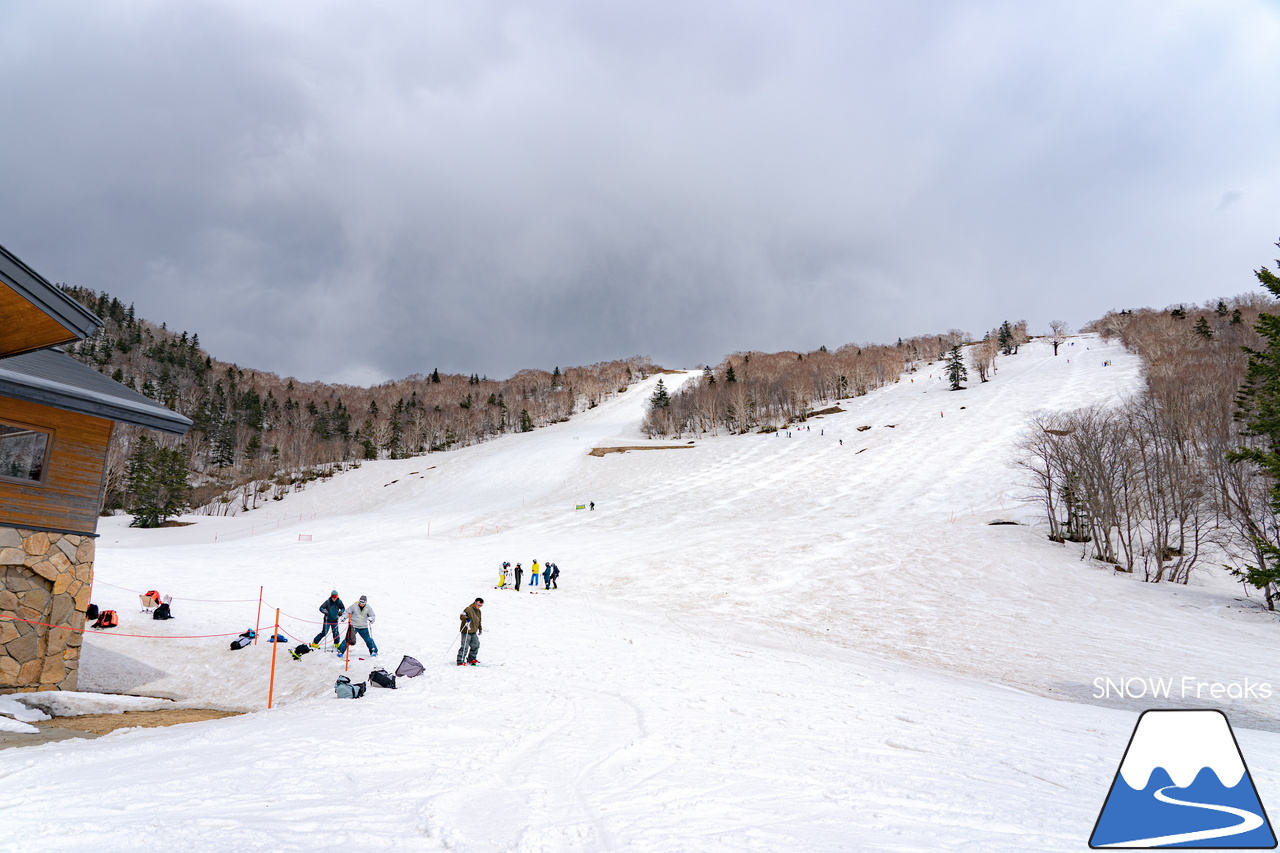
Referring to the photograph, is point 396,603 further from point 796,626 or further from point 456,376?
point 456,376

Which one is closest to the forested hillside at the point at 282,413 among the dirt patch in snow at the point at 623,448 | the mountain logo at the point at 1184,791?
the dirt patch in snow at the point at 623,448

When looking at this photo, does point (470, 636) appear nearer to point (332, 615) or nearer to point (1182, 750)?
point (332, 615)

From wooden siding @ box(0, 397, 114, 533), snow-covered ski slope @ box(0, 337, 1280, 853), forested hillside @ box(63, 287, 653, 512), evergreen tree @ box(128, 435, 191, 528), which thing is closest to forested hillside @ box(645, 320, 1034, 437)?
forested hillside @ box(63, 287, 653, 512)

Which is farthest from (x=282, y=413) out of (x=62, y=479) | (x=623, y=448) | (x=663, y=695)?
(x=663, y=695)

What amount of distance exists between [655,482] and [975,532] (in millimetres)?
30955

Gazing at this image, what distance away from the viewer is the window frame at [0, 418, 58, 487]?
35.4ft

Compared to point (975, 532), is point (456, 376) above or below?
above

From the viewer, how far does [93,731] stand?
30.1 feet

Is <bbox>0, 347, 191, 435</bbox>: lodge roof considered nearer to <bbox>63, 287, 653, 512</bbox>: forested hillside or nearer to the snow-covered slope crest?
the snow-covered slope crest

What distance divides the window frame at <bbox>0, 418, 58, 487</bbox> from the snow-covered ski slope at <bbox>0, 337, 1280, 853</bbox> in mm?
4808

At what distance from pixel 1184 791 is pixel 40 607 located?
17192mm

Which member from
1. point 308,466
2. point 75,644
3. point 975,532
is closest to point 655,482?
point 975,532

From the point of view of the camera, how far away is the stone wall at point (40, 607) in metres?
10.5

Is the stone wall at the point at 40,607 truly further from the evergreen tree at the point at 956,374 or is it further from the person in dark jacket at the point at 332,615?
the evergreen tree at the point at 956,374
